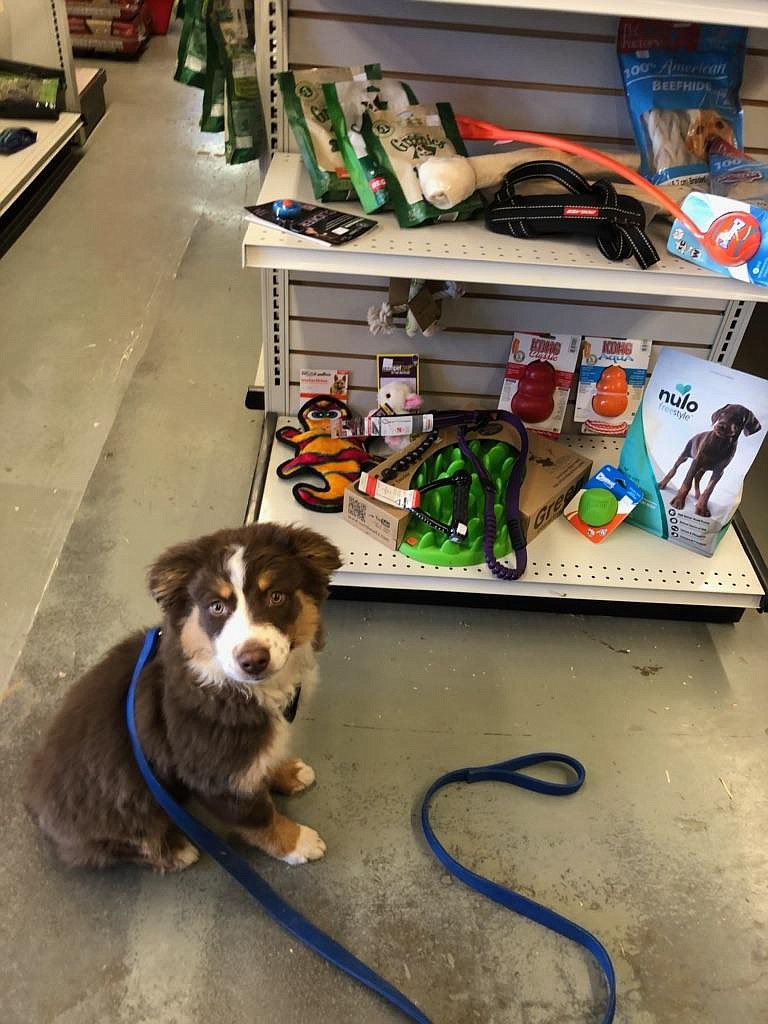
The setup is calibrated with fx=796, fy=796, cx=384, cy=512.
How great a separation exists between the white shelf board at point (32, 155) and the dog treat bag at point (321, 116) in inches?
89.2

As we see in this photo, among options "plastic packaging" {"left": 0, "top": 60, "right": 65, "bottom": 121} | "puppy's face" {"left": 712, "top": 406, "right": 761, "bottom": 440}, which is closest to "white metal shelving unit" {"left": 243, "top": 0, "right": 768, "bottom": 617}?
"puppy's face" {"left": 712, "top": 406, "right": 761, "bottom": 440}

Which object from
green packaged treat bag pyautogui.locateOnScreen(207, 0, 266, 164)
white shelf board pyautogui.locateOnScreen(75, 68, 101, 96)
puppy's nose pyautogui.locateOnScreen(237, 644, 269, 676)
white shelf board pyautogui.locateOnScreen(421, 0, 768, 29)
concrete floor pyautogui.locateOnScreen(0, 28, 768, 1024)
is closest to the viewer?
puppy's nose pyautogui.locateOnScreen(237, 644, 269, 676)

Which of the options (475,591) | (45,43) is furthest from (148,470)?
(45,43)

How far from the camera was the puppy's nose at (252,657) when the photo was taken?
1.21m

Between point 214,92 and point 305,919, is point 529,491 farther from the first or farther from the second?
point 214,92

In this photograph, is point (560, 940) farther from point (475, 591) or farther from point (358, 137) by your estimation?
point (358, 137)

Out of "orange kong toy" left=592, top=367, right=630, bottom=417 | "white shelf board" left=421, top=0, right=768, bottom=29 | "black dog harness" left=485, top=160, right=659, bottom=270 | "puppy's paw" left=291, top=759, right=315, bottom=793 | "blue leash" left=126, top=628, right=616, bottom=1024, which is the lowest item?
"puppy's paw" left=291, top=759, right=315, bottom=793

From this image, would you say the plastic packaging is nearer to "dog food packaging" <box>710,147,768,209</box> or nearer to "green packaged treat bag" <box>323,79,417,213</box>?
Result: "green packaged treat bag" <box>323,79,417,213</box>

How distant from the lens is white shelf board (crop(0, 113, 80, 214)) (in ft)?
11.6

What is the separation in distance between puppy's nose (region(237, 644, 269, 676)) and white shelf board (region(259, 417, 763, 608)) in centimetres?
78

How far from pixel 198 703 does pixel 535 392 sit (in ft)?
4.34

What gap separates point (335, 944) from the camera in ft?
4.73

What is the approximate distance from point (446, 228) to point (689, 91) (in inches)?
25.2

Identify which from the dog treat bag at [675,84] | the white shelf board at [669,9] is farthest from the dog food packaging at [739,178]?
the white shelf board at [669,9]
